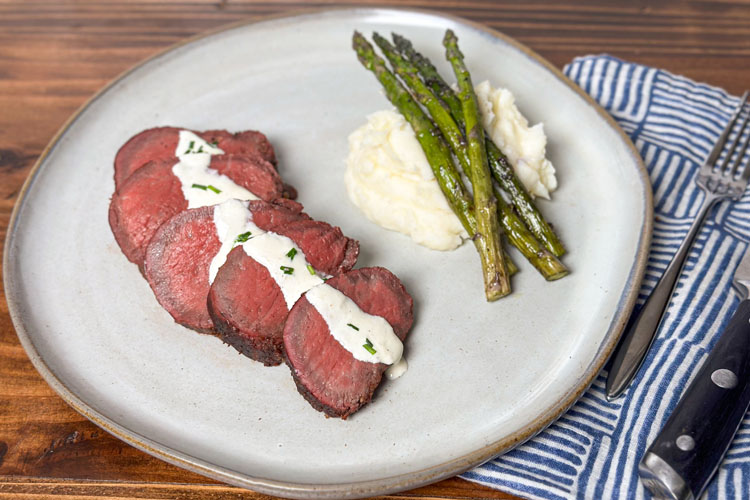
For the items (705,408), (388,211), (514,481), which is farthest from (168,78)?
(705,408)

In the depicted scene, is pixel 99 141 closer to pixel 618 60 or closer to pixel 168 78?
pixel 168 78

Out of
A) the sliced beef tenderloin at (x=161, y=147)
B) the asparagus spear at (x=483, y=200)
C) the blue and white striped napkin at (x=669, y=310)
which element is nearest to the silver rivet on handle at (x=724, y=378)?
the blue and white striped napkin at (x=669, y=310)

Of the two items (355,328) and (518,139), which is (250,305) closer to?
(355,328)

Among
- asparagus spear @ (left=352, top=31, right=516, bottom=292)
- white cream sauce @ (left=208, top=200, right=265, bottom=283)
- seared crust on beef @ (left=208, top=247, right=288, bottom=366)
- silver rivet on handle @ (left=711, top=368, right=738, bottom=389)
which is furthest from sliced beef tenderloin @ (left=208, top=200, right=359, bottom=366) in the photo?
silver rivet on handle @ (left=711, top=368, right=738, bottom=389)

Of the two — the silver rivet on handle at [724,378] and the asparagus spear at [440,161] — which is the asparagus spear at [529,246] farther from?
the silver rivet on handle at [724,378]

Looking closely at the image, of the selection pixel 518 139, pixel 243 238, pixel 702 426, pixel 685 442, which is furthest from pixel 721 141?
pixel 243 238

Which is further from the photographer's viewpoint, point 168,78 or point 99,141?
point 168,78
